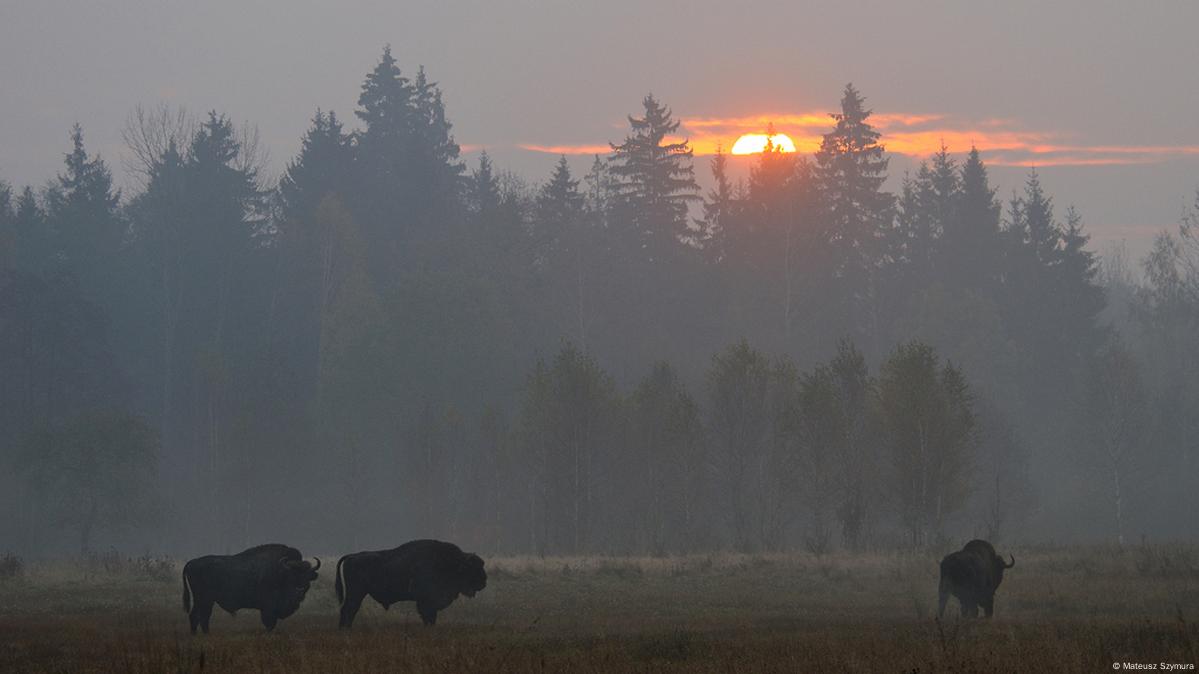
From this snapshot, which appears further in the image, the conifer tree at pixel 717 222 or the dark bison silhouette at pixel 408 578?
the conifer tree at pixel 717 222

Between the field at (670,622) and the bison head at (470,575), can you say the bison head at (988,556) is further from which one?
the bison head at (470,575)

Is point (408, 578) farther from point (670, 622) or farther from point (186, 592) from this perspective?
point (670, 622)

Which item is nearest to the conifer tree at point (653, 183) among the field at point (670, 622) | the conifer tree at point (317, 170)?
the conifer tree at point (317, 170)

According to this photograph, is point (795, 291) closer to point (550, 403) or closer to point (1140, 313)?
point (1140, 313)

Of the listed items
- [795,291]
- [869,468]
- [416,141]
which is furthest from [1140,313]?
[416,141]

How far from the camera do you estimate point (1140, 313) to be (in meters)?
112

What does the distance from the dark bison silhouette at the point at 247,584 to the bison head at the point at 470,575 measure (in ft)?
10.6

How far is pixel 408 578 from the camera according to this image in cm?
2539

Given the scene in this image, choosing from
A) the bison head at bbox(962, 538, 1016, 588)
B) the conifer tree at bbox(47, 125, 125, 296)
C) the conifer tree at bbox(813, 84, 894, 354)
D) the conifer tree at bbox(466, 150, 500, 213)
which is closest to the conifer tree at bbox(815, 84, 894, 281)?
the conifer tree at bbox(813, 84, 894, 354)

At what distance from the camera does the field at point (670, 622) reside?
16.4 metres

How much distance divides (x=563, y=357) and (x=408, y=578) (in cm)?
4606

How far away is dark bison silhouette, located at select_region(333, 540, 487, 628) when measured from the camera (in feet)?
81.5

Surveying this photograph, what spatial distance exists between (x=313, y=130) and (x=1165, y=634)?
10451 cm

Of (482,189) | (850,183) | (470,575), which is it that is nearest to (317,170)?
(482,189)
